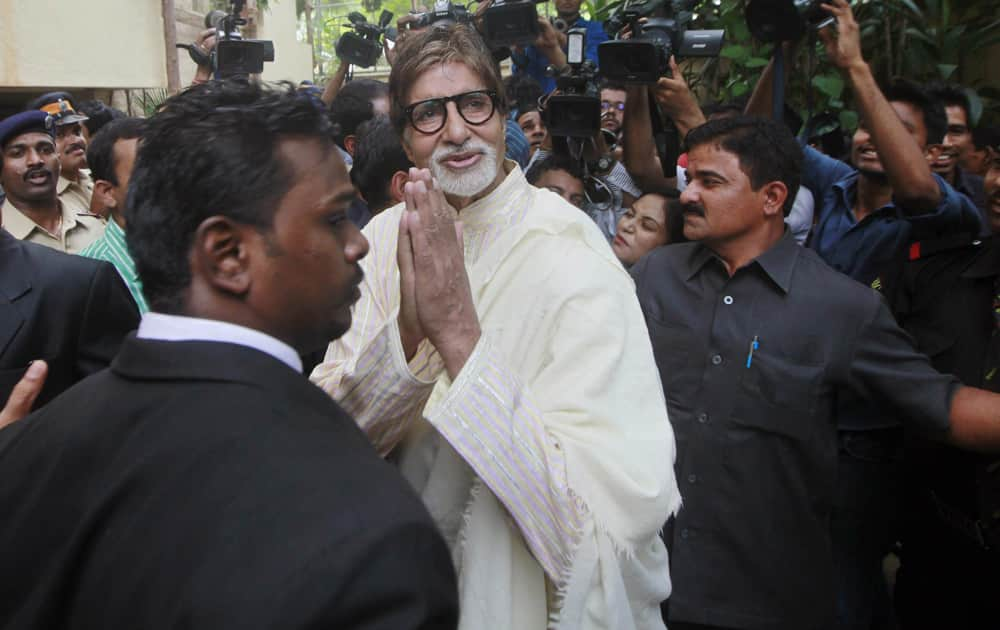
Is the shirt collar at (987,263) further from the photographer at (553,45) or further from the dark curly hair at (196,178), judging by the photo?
the dark curly hair at (196,178)

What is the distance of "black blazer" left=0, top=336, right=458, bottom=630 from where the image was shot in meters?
0.87

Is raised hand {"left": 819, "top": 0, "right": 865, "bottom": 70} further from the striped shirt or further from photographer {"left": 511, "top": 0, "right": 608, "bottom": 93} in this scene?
the striped shirt

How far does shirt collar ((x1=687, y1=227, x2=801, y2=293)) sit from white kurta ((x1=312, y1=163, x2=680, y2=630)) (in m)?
0.81

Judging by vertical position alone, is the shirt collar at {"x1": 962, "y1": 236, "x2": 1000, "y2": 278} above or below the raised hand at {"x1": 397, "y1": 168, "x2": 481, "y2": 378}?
below

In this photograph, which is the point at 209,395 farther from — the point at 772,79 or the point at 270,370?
the point at 772,79

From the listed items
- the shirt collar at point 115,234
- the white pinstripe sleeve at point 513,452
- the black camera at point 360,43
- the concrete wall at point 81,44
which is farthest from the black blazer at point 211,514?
the concrete wall at point 81,44

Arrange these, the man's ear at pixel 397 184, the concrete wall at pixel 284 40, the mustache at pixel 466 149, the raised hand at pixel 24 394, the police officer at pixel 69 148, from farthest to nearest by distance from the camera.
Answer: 1. the concrete wall at pixel 284 40
2. the police officer at pixel 69 148
3. the man's ear at pixel 397 184
4. the mustache at pixel 466 149
5. the raised hand at pixel 24 394

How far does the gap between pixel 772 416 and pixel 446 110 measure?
Result: 1.16m

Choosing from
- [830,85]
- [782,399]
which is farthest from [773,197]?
[830,85]

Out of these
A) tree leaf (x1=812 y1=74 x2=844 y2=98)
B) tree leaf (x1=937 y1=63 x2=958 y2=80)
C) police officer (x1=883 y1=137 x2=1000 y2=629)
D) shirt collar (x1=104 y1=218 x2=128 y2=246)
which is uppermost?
tree leaf (x1=937 y1=63 x2=958 y2=80)

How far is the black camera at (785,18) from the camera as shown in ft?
10.7

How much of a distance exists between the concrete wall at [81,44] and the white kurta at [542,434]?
8971 millimetres

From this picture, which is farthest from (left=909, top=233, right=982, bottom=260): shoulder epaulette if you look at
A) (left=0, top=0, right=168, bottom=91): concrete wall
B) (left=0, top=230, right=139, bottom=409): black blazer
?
(left=0, top=0, right=168, bottom=91): concrete wall

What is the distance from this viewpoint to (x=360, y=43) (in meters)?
5.10
